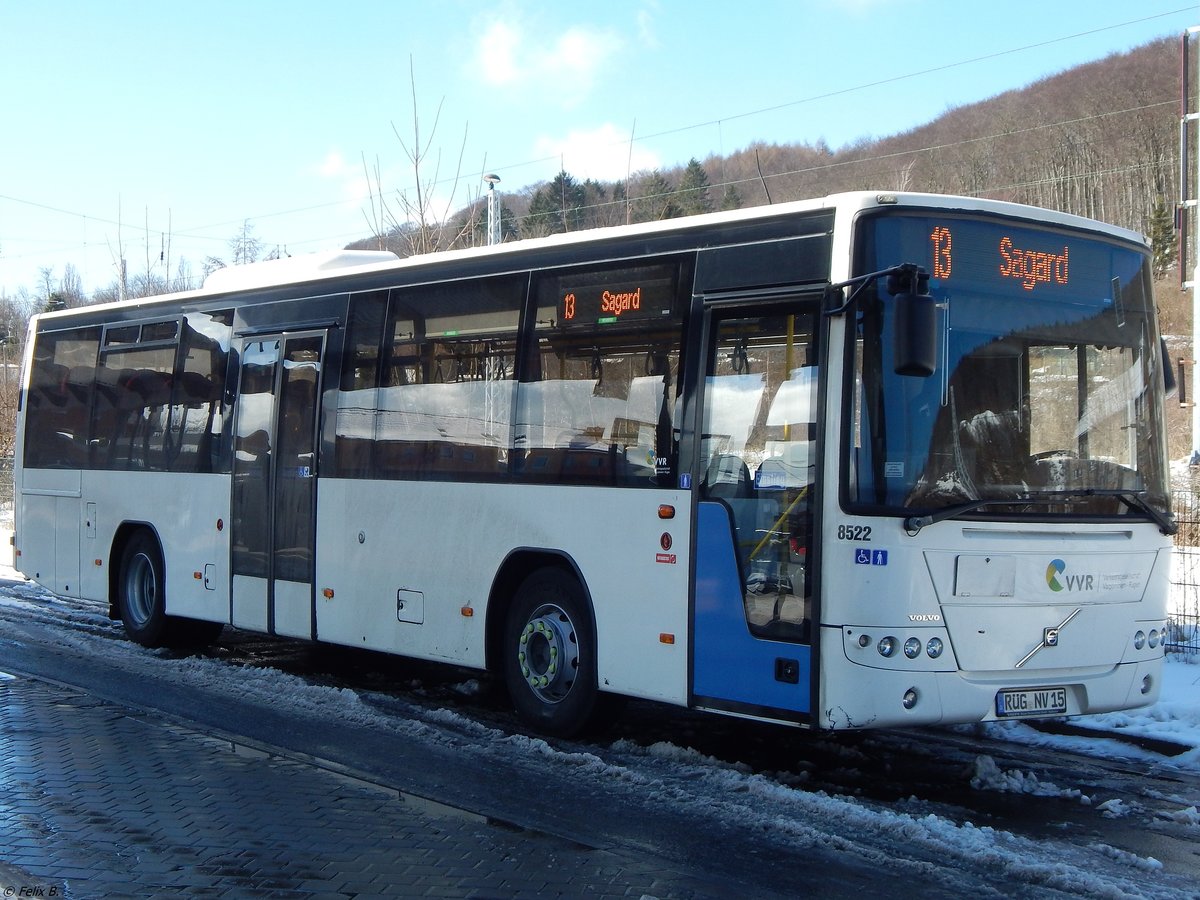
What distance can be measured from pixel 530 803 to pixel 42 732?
3812 millimetres

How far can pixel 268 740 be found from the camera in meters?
8.41

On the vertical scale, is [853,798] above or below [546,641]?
below

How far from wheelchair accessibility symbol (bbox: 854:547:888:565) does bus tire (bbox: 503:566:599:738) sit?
222 cm

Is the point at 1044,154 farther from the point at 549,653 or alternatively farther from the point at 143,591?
the point at 549,653

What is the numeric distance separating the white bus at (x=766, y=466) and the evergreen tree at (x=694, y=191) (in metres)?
31.8

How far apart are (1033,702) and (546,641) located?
10.6ft

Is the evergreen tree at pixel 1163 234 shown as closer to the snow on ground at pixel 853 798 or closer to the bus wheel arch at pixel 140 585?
the snow on ground at pixel 853 798

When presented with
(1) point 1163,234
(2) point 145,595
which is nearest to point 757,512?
(2) point 145,595

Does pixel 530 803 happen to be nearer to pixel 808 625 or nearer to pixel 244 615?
pixel 808 625

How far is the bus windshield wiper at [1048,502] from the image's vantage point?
21.8ft

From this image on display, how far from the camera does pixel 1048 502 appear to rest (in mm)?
7027

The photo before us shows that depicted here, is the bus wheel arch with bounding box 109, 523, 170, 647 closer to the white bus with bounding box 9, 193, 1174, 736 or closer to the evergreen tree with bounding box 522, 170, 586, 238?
the white bus with bounding box 9, 193, 1174, 736

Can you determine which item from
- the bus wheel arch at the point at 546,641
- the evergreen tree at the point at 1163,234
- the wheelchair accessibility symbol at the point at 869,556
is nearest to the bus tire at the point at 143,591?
the bus wheel arch at the point at 546,641

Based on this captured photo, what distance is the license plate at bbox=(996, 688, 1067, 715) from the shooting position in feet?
22.7
